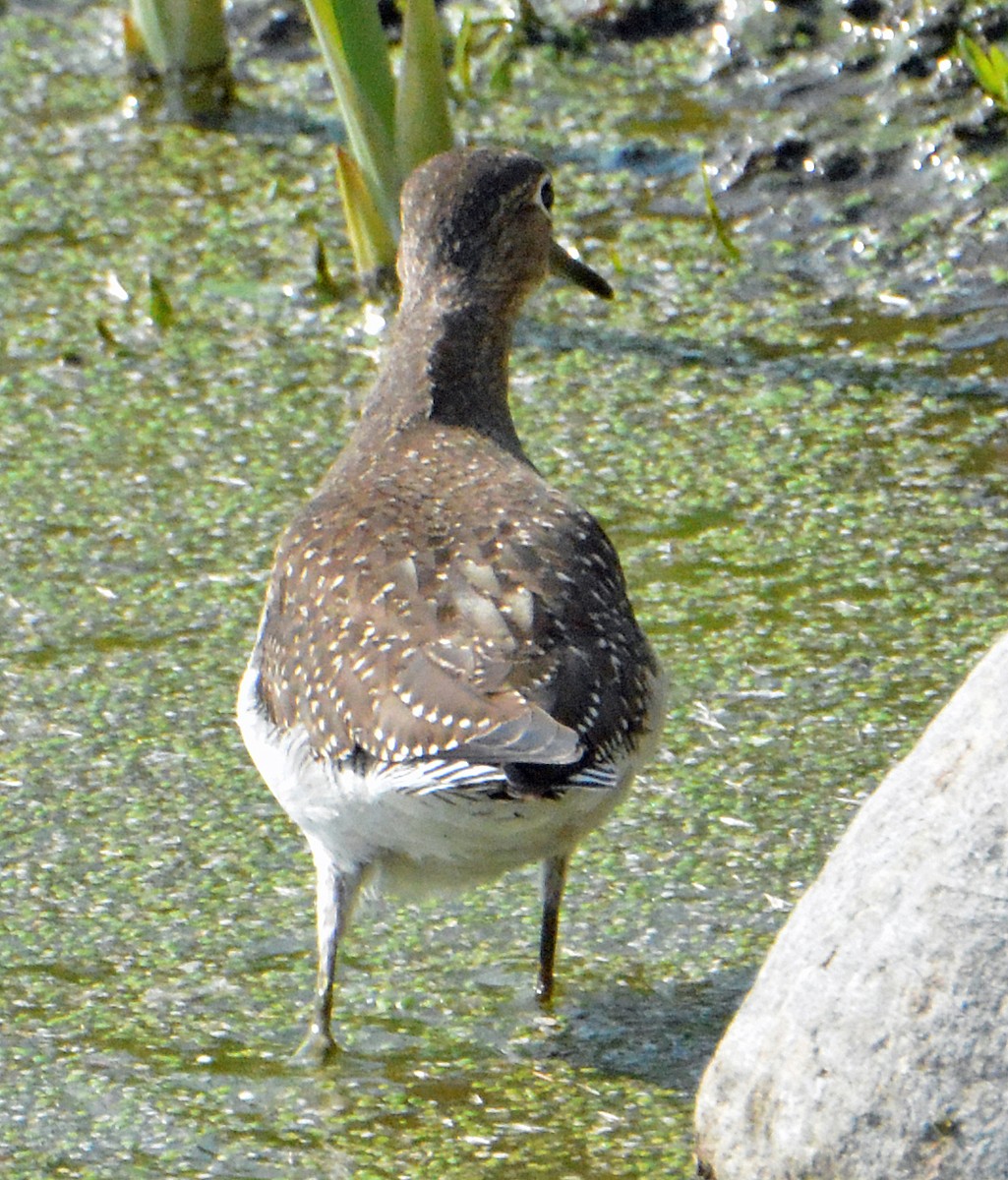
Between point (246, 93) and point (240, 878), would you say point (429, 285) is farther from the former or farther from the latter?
point (246, 93)

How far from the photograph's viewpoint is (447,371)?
5.11 metres

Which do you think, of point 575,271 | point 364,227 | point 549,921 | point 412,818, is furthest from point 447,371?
point 364,227

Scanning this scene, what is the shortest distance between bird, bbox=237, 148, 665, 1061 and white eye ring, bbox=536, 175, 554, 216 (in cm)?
100

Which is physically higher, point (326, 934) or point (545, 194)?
point (545, 194)

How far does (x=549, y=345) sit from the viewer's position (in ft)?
22.2

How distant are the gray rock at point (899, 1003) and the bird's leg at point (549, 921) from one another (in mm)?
817

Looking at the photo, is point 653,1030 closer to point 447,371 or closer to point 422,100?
point 447,371

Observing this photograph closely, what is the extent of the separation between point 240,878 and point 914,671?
1672mm

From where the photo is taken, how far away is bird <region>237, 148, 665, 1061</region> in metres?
3.63

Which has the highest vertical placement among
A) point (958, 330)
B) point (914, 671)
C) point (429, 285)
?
point (429, 285)

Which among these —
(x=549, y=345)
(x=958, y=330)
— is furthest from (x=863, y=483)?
(x=549, y=345)

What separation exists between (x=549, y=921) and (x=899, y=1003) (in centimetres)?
116

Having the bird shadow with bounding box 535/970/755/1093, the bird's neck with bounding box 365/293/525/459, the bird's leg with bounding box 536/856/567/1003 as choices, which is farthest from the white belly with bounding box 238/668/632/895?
the bird's neck with bounding box 365/293/525/459

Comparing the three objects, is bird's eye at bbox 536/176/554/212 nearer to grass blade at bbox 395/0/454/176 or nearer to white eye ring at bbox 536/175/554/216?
white eye ring at bbox 536/175/554/216
